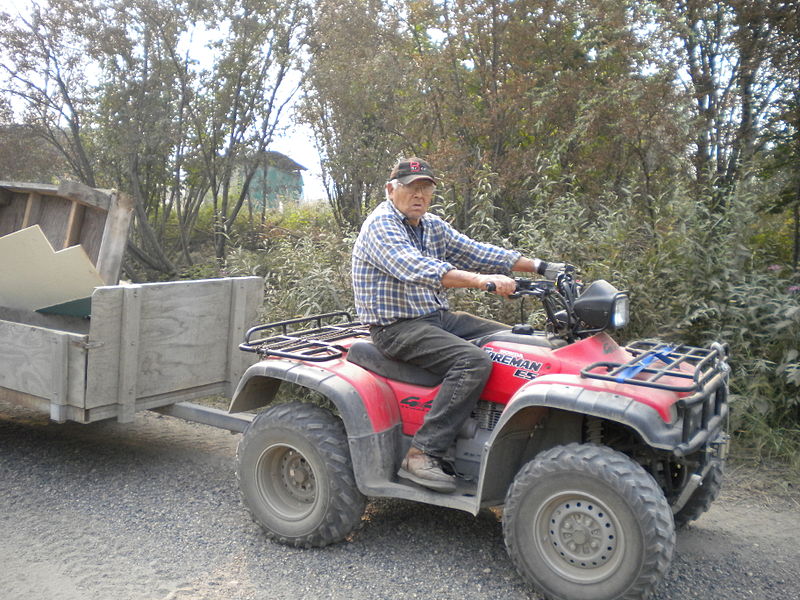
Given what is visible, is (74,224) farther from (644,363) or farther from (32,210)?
(644,363)

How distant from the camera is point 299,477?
428cm

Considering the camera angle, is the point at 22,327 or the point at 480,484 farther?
the point at 22,327

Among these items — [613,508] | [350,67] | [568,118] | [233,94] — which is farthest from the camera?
[233,94]

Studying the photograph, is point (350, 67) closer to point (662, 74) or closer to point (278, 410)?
point (662, 74)

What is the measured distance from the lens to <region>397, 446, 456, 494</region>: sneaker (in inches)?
151

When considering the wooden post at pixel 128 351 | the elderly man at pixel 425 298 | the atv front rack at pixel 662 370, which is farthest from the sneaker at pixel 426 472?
the wooden post at pixel 128 351

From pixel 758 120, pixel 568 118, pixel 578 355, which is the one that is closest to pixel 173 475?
pixel 578 355

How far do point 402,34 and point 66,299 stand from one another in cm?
514

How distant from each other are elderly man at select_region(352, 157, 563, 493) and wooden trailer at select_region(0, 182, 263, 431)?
1.49 meters

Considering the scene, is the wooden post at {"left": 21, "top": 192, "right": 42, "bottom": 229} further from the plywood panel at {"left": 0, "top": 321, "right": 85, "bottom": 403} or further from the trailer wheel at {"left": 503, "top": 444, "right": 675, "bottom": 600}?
the trailer wheel at {"left": 503, "top": 444, "right": 675, "bottom": 600}

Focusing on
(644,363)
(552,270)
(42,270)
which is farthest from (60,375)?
(644,363)

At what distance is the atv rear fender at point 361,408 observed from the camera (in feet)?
13.0

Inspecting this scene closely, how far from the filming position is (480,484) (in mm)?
3684

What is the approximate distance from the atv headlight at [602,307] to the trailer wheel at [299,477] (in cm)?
140
